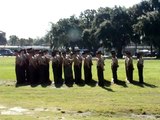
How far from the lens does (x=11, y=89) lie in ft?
80.5

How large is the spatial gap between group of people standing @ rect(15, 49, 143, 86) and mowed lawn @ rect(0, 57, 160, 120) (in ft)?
5.17

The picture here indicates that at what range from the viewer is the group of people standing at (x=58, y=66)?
89.4 ft

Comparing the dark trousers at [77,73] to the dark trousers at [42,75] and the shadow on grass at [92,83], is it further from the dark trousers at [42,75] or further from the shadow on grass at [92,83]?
the dark trousers at [42,75]

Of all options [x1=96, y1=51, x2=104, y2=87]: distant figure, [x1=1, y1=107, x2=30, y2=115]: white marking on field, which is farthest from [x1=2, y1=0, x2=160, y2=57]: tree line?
[x1=1, y1=107, x2=30, y2=115]: white marking on field

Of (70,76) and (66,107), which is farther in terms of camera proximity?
(70,76)

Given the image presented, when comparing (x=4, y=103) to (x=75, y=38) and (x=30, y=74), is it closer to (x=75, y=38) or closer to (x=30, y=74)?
(x=30, y=74)

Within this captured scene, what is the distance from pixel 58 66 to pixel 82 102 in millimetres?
9807

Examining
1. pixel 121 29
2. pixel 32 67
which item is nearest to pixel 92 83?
pixel 32 67

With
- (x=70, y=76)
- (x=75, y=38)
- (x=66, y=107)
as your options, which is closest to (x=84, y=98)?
(x=66, y=107)

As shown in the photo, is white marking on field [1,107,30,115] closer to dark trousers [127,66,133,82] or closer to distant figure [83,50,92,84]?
distant figure [83,50,92,84]

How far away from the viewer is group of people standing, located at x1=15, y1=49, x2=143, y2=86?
2723 centimetres

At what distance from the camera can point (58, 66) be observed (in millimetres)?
27828

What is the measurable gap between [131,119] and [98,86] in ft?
36.1

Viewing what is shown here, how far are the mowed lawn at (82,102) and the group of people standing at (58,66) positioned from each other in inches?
62.1
